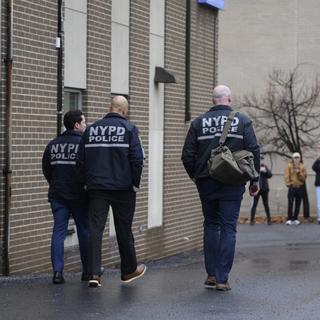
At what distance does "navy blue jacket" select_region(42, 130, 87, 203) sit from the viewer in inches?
358

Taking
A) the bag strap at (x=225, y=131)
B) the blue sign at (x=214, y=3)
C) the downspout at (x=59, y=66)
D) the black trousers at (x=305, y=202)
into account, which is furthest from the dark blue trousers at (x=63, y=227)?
the black trousers at (x=305, y=202)

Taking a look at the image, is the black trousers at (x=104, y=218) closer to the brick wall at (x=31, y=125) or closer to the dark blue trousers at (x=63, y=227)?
the dark blue trousers at (x=63, y=227)

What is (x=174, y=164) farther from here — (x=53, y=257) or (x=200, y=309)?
(x=200, y=309)

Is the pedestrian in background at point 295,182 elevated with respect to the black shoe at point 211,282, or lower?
elevated

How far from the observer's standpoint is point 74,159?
910 cm

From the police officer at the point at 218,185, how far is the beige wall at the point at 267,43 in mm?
21765

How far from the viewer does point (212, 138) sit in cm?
845

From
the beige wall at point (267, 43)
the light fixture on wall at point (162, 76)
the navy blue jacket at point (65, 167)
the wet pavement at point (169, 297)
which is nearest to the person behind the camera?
the wet pavement at point (169, 297)

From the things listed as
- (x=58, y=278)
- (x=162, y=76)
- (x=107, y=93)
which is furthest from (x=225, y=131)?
(x=162, y=76)

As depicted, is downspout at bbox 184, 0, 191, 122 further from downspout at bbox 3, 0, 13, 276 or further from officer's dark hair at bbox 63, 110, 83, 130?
officer's dark hair at bbox 63, 110, 83, 130

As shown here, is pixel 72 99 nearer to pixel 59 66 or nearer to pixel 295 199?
pixel 59 66

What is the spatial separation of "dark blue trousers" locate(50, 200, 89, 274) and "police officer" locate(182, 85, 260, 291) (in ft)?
4.23

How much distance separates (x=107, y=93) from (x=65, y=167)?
3435 millimetres

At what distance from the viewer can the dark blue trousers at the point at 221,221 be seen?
843 cm
